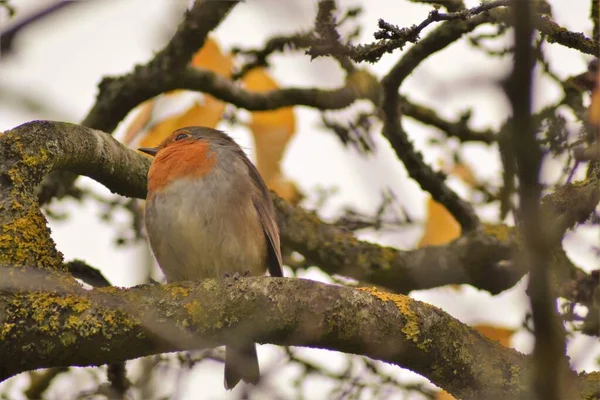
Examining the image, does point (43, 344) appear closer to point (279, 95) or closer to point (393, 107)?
point (393, 107)

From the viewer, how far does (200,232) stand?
5008 mm

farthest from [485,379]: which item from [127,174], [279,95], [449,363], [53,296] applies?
[279,95]

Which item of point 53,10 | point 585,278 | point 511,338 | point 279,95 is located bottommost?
point 53,10

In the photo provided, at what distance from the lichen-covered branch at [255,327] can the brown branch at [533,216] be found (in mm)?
1429

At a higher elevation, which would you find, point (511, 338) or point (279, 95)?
point (279, 95)

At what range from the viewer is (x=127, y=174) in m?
4.80

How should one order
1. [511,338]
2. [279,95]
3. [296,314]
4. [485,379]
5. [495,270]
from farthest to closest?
[279,95], [495,270], [511,338], [485,379], [296,314]

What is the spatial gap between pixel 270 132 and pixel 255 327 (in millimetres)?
2595

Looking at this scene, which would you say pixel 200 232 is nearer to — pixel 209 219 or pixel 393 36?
pixel 209 219

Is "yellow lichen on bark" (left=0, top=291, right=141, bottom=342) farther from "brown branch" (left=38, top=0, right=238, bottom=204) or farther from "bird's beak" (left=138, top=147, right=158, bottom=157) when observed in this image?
"bird's beak" (left=138, top=147, right=158, bottom=157)

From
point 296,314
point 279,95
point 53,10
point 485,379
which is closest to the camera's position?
point 53,10

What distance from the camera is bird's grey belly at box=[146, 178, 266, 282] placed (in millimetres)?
5016

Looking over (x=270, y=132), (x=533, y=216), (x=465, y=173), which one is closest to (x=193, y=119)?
(x=270, y=132)

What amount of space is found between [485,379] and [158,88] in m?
3.04
